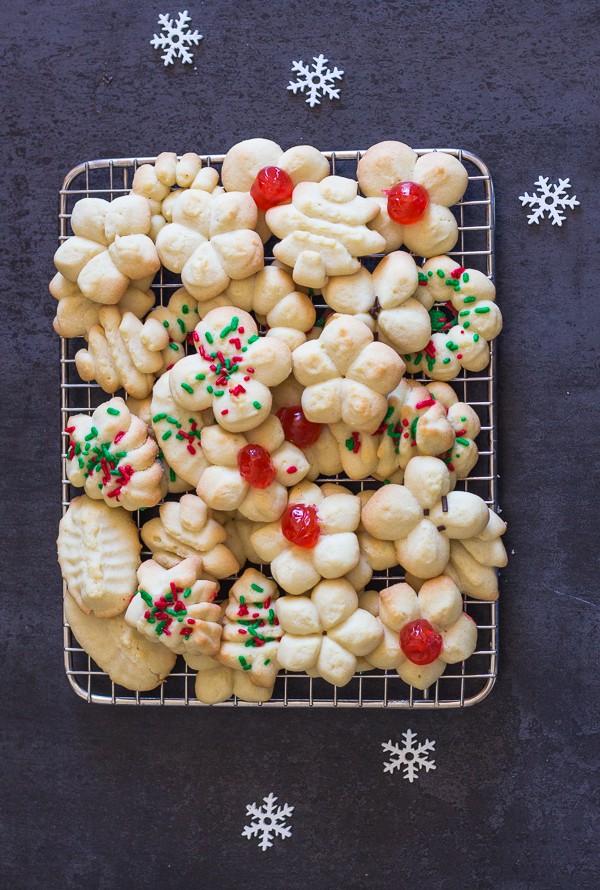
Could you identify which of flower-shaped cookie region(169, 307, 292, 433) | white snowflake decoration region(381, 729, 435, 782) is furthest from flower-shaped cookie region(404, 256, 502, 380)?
white snowflake decoration region(381, 729, 435, 782)

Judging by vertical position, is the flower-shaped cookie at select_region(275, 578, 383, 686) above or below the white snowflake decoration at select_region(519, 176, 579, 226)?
below

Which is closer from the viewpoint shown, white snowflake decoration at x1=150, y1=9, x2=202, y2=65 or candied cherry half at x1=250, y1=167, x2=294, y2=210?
candied cherry half at x1=250, y1=167, x2=294, y2=210

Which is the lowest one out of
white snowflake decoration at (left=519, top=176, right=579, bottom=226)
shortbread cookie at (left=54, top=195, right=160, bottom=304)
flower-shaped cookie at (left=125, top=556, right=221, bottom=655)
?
flower-shaped cookie at (left=125, top=556, right=221, bottom=655)

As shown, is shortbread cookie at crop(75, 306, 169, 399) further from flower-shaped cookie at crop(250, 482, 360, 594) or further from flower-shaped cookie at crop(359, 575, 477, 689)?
flower-shaped cookie at crop(359, 575, 477, 689)

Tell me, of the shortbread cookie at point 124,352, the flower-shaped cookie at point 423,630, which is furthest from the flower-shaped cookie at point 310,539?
the shortbread cookie at point 124,352

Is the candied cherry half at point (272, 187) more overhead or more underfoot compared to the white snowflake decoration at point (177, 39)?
more underfoot

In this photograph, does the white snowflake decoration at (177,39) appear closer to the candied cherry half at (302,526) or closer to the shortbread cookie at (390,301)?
the shortbread cookie at (390,301)
